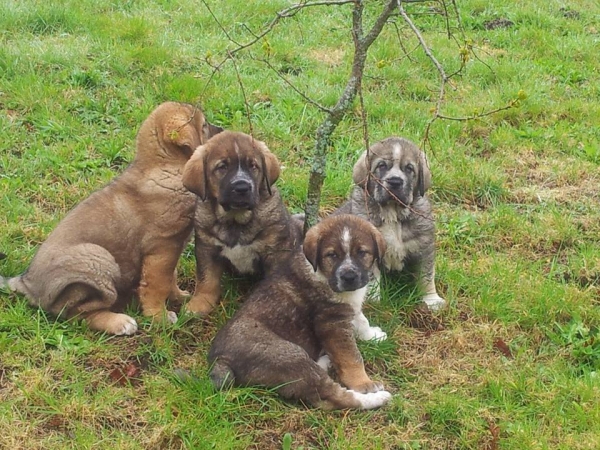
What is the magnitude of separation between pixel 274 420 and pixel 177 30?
6.71 metres

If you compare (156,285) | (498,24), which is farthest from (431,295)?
(498,24)

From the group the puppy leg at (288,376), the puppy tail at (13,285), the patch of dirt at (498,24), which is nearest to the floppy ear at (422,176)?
the puppy leg at (288,376)

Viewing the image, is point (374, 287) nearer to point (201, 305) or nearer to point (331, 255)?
point (331, 255)

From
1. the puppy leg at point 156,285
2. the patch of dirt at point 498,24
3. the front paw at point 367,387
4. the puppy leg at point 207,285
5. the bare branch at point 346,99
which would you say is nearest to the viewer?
the front paw at point 367,387

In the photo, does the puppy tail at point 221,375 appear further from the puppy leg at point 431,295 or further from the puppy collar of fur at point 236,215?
the puppy leg at point 431,295

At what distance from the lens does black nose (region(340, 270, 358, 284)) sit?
15.4ft

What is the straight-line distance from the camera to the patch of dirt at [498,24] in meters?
11.1

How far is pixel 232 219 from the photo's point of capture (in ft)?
17.9

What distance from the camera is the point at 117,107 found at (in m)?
8.01

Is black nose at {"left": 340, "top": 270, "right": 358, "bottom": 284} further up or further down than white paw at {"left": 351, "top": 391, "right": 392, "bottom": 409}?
further up

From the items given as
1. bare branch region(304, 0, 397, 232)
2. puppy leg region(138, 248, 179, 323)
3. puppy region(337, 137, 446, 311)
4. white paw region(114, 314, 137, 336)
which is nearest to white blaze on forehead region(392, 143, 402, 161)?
puppy region(337, 137, 446, 311)

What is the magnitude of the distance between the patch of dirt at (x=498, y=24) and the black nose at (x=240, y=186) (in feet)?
23.5

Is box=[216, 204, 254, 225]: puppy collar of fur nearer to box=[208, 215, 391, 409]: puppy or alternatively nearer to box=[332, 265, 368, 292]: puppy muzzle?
box=[208, 215, 391, 409]: puppy

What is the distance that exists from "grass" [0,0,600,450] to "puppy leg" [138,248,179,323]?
0.13m
